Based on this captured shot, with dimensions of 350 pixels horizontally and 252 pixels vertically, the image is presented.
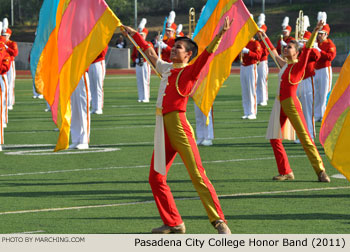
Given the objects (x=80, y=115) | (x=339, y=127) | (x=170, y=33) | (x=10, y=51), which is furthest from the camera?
(x=10, y=51)

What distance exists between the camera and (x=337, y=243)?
7320 mm

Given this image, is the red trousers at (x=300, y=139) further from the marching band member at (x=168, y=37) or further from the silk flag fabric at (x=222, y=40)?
the marching band member at (x=168, y=37)

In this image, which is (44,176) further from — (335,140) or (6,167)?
(335,140)

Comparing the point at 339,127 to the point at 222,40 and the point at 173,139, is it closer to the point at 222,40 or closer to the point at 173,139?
the point at 173,139

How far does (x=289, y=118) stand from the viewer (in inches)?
479

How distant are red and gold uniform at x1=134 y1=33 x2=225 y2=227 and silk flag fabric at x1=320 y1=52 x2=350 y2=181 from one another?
50.5 inches

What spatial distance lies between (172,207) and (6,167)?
5419 mm

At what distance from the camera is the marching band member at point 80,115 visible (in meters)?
15.8

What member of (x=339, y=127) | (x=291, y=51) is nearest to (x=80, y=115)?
(x=291, y=51)

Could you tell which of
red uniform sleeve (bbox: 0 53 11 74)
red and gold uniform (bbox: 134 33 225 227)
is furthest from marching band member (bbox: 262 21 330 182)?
red uniform sleeve (bbox: 0 53 11 74)

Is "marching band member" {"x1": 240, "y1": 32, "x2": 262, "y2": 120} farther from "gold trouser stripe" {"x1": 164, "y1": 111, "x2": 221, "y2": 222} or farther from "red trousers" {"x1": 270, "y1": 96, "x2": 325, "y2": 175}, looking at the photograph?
"gold trouser stripe" {"x1": 164, "y1": 111, "x2": 221, "y2": 222}

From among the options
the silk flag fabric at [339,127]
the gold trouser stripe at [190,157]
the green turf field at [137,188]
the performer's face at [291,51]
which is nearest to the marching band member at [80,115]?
the green turf field at [137,188]

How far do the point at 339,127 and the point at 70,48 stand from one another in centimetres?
357

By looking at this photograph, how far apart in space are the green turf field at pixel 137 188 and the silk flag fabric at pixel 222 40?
106cm
